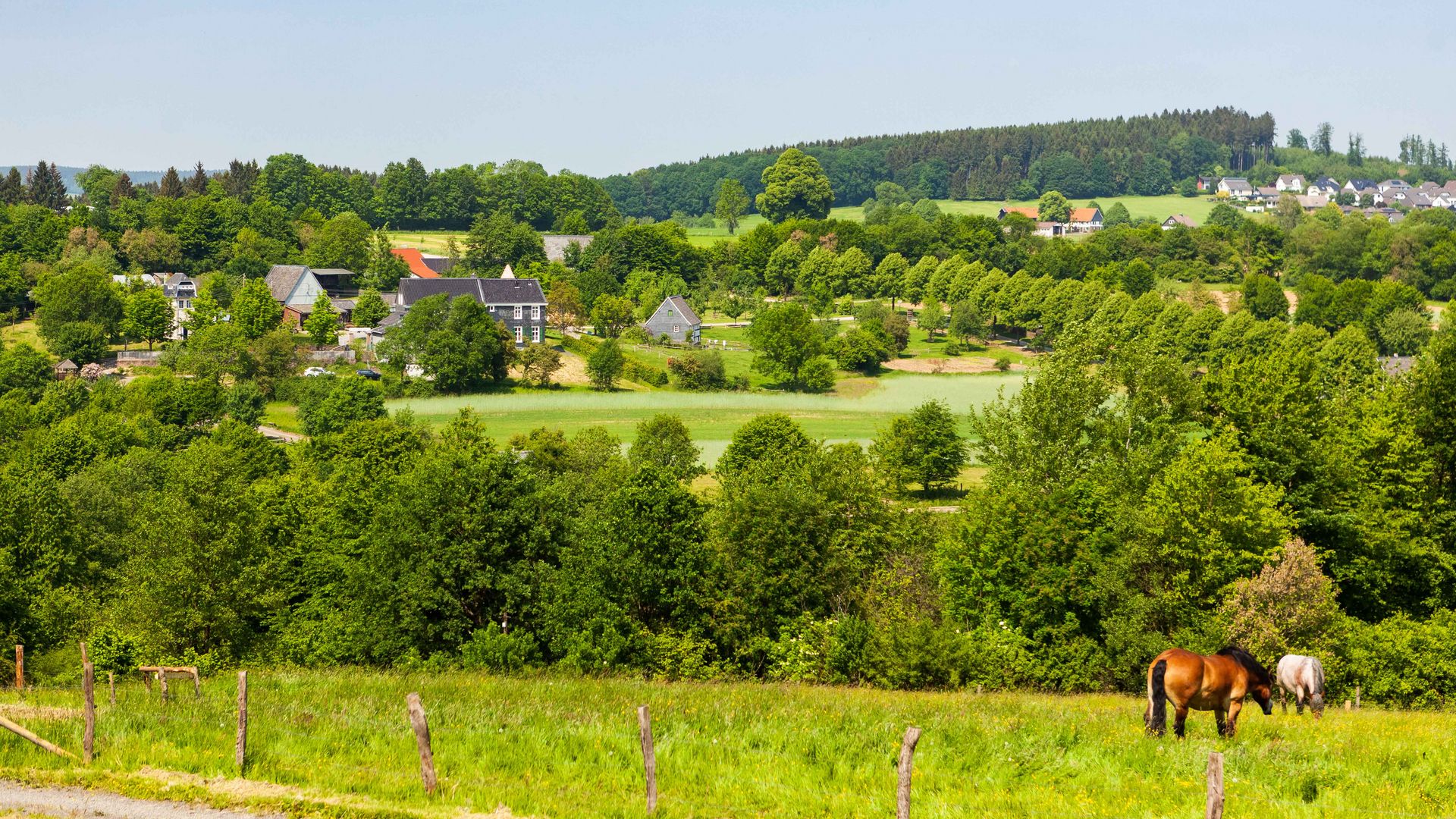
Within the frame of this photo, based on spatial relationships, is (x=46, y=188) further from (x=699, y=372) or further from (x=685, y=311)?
(x=699, y=372)

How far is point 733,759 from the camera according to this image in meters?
16.2

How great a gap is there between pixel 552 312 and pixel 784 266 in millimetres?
39359

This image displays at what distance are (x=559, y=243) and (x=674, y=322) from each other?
163ft

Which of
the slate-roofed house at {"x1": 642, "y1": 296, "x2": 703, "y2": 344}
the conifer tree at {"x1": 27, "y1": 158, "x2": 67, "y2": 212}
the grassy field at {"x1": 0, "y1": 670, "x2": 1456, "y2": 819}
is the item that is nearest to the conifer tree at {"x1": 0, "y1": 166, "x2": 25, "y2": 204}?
the conifer tree at {"x1": 27, "y1": 158, "x2": 67, "y2": 212}

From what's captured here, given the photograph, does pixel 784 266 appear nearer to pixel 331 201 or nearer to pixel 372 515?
pixel 331 201

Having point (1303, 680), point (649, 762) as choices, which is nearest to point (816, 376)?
point (1303, 680)

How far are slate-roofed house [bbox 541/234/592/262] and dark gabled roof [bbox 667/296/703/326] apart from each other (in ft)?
124

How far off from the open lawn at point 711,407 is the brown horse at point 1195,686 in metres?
66.8

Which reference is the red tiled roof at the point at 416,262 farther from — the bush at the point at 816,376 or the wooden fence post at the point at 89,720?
the wooden fence post at the point at 89,720

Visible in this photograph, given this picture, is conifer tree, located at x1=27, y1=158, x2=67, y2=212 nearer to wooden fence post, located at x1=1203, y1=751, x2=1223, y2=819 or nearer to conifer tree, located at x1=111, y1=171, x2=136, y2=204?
conifer tree, located at x1=111, y1=171, x2=136, y2=204

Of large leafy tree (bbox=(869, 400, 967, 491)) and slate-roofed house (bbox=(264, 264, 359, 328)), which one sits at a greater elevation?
slate-roofed house (bbox=(264, 264, 359, 328))

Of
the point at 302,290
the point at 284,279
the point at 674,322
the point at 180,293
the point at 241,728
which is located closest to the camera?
the point at 241,728

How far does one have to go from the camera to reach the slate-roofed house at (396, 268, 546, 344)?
428 ft

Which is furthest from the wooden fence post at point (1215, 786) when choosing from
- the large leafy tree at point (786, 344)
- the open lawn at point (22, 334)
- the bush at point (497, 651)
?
the open lawn at point (22, 334)
